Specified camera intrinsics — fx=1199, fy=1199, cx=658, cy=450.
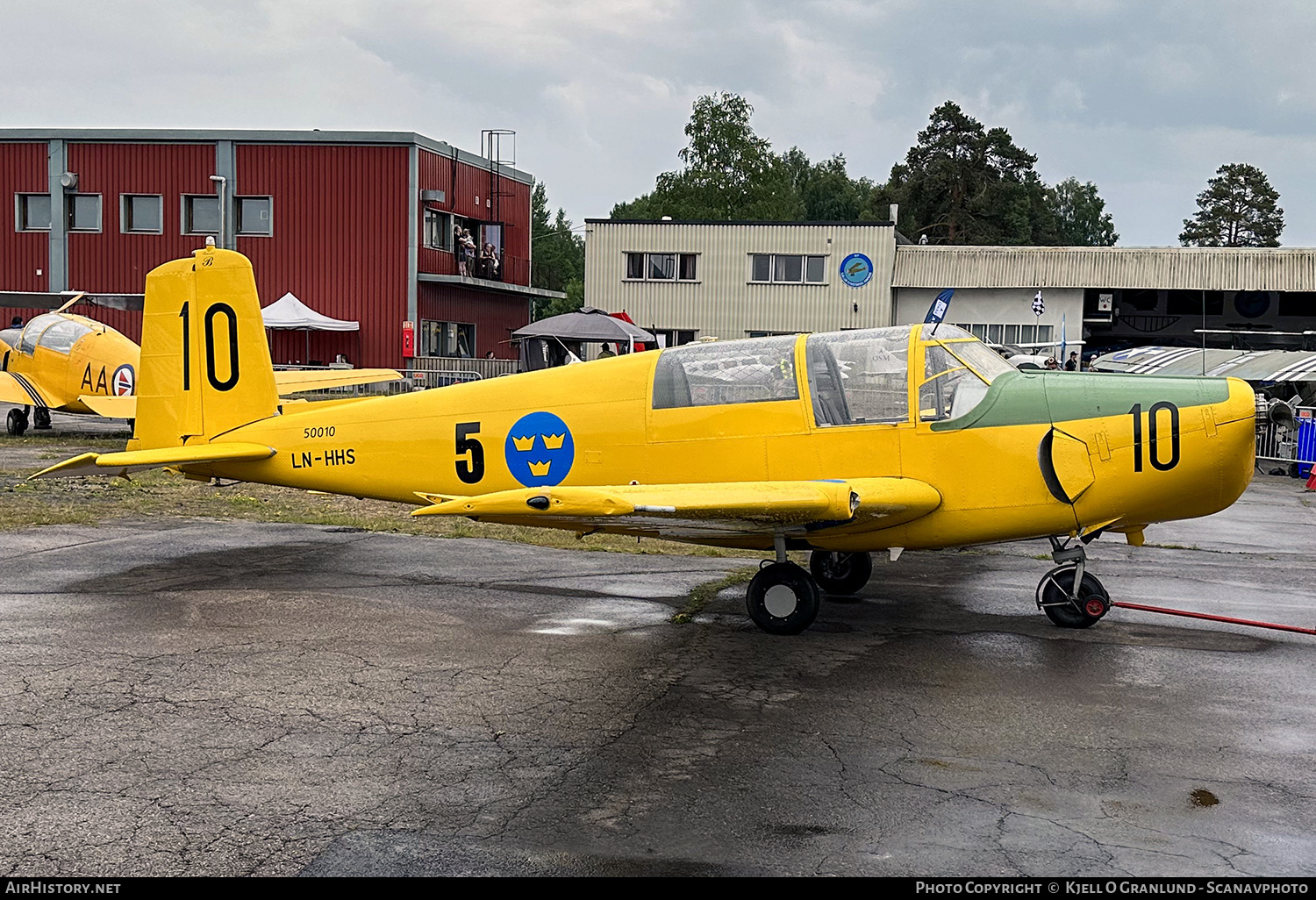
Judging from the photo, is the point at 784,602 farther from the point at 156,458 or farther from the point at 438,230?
the point at 438,230

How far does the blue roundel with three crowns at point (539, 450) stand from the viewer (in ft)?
31.6

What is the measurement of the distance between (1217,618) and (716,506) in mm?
4503

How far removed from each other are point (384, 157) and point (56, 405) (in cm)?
1654

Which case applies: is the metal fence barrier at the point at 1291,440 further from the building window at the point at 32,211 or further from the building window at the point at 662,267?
the building window at the point at 32,211

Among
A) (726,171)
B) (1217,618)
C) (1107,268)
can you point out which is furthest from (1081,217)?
(1217,618)

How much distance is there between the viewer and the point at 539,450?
9.72 m

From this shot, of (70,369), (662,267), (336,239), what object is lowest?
(70,369)

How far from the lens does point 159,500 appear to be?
51.0 feet

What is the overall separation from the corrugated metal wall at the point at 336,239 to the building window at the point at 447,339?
1.20 m

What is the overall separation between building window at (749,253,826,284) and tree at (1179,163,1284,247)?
74.9 meters

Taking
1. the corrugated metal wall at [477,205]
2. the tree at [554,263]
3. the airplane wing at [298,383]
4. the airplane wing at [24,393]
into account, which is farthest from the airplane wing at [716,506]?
the tree at [554,263]

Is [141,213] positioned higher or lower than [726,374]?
higher

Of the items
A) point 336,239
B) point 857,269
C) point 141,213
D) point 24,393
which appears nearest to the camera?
point 24,393
